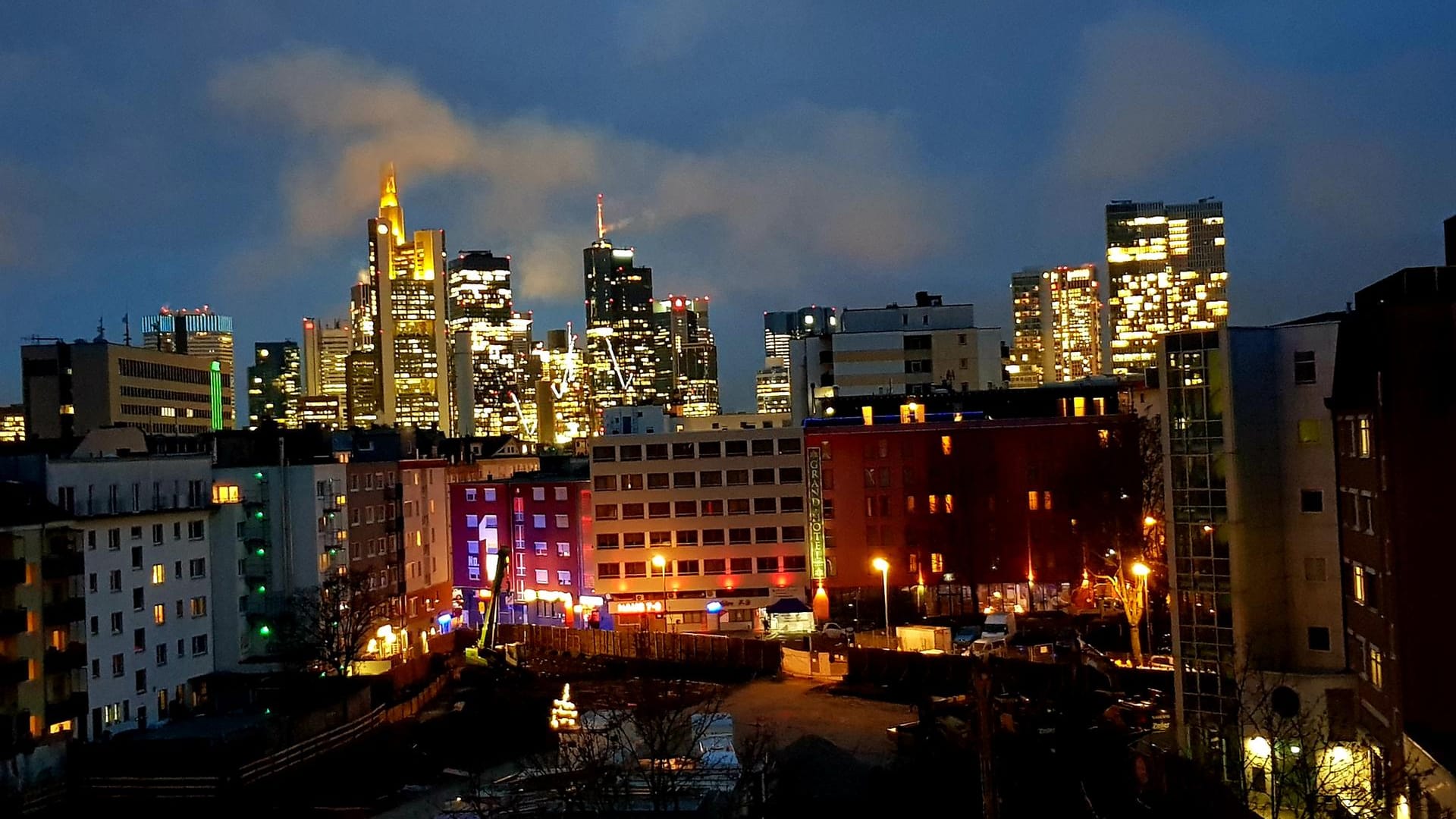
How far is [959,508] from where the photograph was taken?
2383 inches

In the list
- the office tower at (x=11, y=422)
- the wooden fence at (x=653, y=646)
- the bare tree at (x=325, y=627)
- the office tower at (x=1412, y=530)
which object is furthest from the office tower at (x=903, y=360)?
the office tower at (x=11, y=422)

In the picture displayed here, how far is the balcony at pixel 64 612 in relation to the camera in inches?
1564

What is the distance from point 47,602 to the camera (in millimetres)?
39844

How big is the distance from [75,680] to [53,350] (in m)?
85.3

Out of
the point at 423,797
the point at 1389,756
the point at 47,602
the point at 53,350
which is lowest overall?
the point at 423,797

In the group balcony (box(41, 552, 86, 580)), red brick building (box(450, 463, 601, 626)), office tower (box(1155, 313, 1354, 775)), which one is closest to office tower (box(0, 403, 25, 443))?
red brick building (box(450, 463, 601, 626))

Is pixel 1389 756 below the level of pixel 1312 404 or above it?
below

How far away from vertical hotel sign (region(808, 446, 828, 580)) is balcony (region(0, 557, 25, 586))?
33.7 meters

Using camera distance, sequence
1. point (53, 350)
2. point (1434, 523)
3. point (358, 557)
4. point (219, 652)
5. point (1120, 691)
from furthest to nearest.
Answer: point (53, 350) < point (358, 557) < point (219, 652) < point (1120, 691) < point (1434, 523)

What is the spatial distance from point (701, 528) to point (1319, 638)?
3704cm

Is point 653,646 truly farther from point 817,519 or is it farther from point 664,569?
point 817,519

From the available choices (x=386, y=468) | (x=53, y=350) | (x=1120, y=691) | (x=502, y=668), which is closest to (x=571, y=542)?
(x=386, y=468)

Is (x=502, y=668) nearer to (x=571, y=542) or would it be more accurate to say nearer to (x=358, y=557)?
(x=358, y=557)

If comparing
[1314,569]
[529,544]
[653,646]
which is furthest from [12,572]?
[1314,569]
